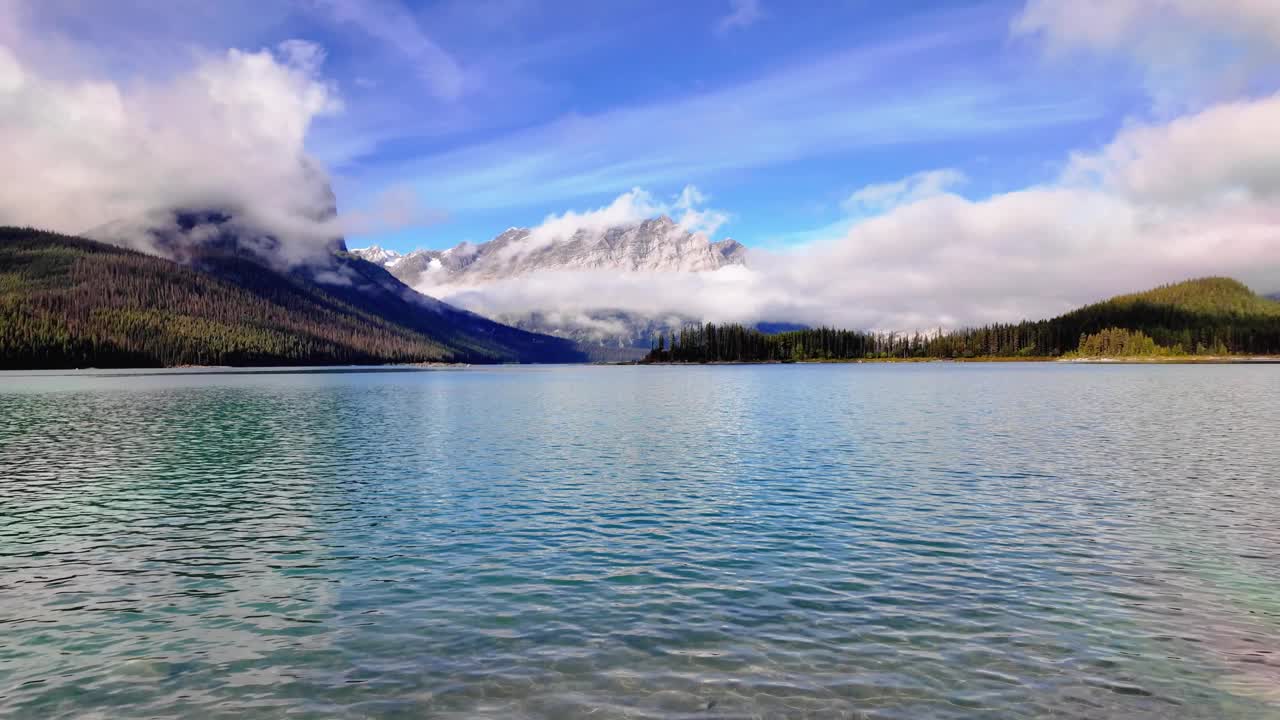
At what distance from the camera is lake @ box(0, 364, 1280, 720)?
17109mm

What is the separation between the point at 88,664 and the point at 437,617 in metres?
8.67

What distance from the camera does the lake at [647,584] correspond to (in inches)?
674

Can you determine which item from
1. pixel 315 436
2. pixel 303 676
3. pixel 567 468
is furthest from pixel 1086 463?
pixel 315 436

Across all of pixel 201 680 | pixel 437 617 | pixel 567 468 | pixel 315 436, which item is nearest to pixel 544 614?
pixel 437 617

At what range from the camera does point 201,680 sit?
1802 cm

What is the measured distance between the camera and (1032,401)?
120188mm

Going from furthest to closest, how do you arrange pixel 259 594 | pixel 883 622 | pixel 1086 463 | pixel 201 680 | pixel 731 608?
pixel 1086 463
pixel 259 594
pixel 731 608
pixel 883 622
pixel 201 680

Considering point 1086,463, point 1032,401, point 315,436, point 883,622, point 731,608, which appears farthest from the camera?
point 1032,401

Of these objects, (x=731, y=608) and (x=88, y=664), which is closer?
(x=88, y=664)

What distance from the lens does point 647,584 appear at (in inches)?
989

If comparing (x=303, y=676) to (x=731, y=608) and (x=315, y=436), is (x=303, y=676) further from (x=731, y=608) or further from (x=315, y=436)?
(x=315, y=436)

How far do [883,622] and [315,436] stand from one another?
221 ft

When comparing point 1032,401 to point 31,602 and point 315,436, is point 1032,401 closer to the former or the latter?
point 315,436

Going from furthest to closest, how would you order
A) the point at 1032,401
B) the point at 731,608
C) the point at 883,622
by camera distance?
the point at 1032,401, the point at 731,608, the point at 883,622
